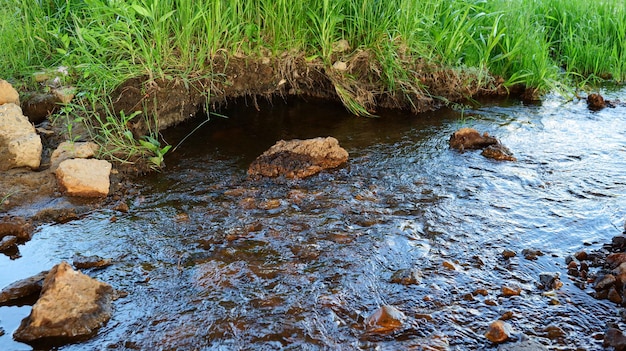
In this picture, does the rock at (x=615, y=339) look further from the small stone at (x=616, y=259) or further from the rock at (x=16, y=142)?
the rock at (x=16, y=142)

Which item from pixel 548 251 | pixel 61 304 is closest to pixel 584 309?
pixel 548 251

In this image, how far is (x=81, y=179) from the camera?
3398 millimetres

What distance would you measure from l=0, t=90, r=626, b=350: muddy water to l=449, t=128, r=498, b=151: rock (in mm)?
89

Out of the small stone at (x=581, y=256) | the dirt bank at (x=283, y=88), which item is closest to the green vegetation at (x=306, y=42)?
the dirt bank at (x=283, y=88)

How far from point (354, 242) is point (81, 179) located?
175cm

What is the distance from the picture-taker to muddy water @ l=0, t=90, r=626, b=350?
2236mm

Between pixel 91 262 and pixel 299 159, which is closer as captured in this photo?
pixel 91 262

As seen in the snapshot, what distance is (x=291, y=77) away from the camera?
15.5 ft

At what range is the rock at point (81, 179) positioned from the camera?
11.1 ft

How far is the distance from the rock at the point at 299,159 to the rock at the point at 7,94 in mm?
1663

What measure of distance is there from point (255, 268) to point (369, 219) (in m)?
0.74

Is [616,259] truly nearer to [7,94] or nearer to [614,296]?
[614,296]

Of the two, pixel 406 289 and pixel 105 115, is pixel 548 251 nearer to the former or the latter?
pixel 406 289

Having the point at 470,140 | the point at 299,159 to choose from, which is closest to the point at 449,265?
the point at 299,159
